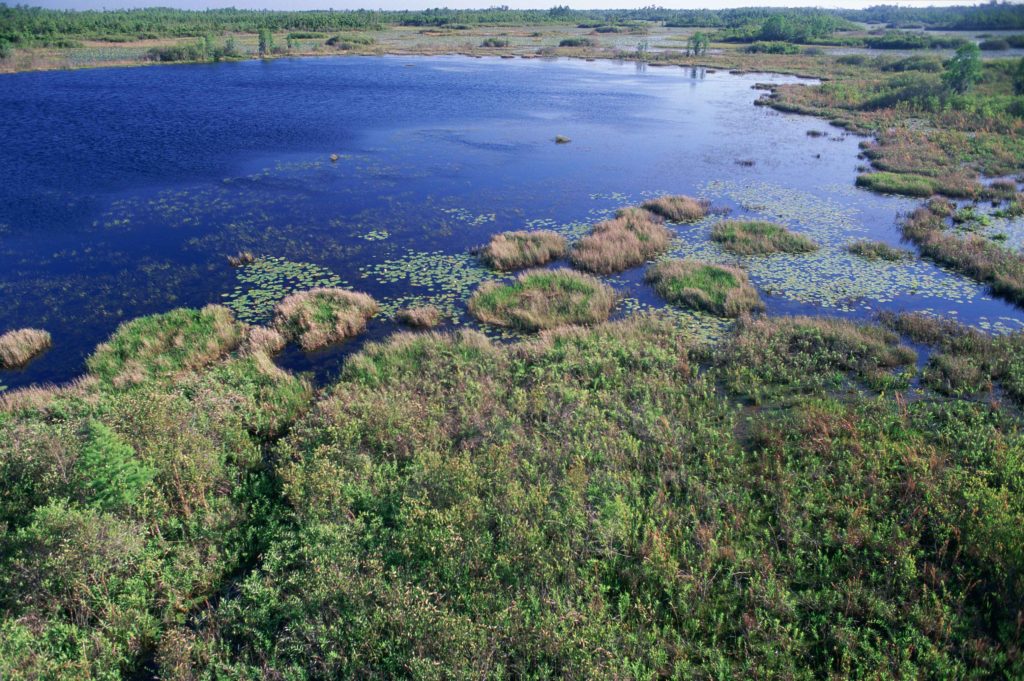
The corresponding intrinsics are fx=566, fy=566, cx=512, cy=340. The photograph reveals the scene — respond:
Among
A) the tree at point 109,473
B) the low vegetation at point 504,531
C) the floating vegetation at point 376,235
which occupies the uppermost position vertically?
the floating vegetation at point 376,235

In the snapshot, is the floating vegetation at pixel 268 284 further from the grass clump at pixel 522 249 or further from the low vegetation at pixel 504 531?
the grass clump at pixel 522 249

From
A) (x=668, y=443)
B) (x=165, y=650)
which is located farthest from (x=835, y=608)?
(x=165, y=650)

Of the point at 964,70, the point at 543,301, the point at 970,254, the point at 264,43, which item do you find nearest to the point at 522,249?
the point at 543,301

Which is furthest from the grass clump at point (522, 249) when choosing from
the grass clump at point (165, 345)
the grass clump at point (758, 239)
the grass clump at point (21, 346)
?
the grass clump at point (21, 346)

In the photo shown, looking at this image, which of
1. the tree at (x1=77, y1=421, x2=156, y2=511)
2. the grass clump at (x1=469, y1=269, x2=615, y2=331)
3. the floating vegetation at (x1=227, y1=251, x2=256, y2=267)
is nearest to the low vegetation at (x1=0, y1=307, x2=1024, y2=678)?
the tree at (x1=77, y1=421, x2=156, y2=511)

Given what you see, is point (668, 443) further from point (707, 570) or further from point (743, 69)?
point (743, 69)

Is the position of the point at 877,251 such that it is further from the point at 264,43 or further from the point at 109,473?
the point at 264,43
